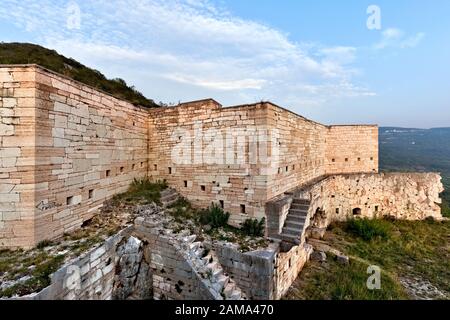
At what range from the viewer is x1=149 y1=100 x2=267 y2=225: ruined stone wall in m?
6.94

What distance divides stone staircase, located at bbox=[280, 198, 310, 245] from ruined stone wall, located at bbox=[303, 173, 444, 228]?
19.4ft

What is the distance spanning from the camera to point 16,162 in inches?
192

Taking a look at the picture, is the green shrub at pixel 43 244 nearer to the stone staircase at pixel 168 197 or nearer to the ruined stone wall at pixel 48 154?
the ruined stone wall at pixel 48 154

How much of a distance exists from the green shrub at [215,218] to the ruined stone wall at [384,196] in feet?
25.3

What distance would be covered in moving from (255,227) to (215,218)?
129 centimetres

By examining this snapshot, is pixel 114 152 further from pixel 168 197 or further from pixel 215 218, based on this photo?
pixel 215 218

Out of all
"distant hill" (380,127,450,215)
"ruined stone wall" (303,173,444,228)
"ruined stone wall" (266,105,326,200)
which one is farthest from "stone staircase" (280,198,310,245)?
"distant hill" (380,127,450,215)

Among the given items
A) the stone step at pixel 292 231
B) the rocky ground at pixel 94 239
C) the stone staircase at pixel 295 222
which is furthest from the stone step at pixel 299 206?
the rocky ground at pixel 94 239

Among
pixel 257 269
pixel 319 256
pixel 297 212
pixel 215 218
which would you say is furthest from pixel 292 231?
pixel 319 256

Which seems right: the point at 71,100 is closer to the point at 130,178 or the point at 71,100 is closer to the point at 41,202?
the point at 41,202

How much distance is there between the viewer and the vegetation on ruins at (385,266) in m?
6.38

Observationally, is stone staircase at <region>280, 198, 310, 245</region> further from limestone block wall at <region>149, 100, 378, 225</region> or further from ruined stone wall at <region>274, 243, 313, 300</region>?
limestone block wall at <region>149, 100, 378, 225</region>
